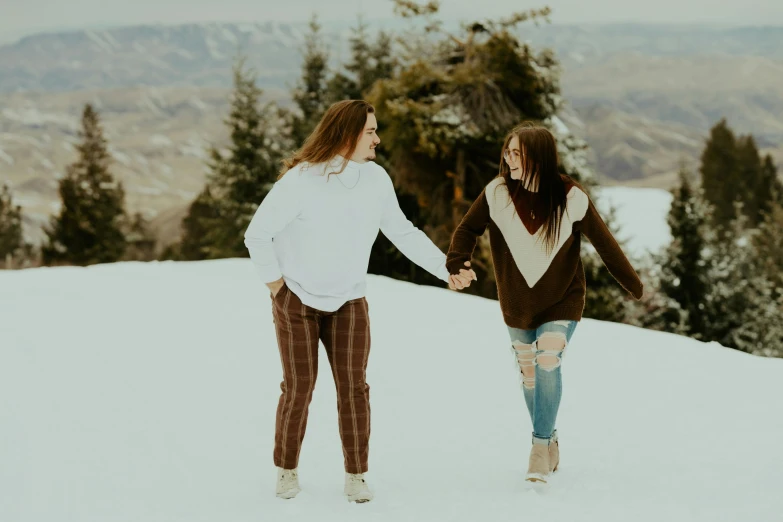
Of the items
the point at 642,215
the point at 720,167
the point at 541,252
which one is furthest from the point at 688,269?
the point at 642,215

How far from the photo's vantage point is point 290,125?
135ft

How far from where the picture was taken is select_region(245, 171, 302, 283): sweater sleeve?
4398mm

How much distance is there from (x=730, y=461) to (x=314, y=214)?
3.10 m

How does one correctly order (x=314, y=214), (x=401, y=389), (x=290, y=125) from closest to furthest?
A: (x=314, y=214), (x=401, y=389), (x=290, y=125)

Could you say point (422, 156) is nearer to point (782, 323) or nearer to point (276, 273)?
point (782, 323)

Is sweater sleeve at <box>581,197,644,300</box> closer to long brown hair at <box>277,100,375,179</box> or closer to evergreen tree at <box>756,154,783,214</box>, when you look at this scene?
long brown hair at <box>277,100,375,179</box>

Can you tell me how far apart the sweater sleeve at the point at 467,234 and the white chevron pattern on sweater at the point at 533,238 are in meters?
0.15

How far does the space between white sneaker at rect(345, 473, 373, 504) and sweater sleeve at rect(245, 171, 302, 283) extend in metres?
1.15

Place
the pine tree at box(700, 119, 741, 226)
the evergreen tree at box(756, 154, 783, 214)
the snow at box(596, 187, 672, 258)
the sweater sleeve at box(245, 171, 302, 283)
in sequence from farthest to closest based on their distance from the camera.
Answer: the evergreen tree at box(756, 154, 783, 214) → the pine tree at box(700, 119, 741, 226) → the snow at box(596, 187, 672, 258) → the sweater sleeve at box(245, 171, 302, 283)

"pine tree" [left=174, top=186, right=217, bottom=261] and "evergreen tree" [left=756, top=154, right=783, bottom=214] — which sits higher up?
"evergreen tree" [left=756, top=154, right=783, bottom=214]

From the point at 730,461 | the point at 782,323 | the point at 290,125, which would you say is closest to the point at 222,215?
the point at 290,125

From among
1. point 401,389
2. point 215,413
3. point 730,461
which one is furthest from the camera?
point 401,389

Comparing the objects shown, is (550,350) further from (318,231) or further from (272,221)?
(272,221)

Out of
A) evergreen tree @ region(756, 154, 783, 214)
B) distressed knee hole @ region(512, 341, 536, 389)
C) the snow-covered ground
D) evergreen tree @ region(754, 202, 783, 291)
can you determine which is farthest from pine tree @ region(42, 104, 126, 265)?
distressed knee hole @ region(512, 341, 536, 389)
